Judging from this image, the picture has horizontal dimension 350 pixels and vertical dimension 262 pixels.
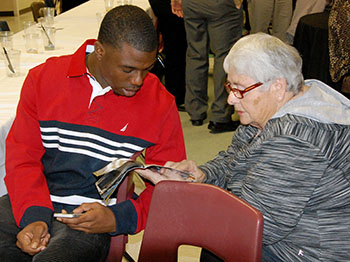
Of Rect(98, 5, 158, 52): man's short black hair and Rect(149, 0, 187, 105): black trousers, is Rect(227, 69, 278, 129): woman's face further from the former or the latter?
Rect(149, 0, 187, 105): black trousers

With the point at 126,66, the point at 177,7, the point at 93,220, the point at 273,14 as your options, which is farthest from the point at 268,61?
the point at 273,14

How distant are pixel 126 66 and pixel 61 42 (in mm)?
1802

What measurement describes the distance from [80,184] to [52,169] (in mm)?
125

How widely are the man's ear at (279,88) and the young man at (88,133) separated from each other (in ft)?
1.32

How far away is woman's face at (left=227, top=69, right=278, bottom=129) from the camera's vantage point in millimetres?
1623

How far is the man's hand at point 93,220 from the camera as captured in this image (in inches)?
65.2

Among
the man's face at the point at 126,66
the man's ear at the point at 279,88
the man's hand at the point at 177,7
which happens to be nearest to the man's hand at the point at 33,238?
the man's face at the point at 126,66

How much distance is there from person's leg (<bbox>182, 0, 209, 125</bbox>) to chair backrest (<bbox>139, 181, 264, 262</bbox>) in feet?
9.18

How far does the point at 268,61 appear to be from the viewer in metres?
1.58

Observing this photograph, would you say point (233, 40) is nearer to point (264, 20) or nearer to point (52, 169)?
point (264, 20)

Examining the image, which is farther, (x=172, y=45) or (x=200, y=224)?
(x=172, y=45)

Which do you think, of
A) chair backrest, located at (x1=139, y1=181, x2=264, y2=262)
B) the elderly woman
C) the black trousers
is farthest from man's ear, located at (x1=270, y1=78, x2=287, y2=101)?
the black trousers

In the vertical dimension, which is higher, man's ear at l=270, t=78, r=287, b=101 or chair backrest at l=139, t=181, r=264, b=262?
man's ear at l=270, t=78, r=287, b=101

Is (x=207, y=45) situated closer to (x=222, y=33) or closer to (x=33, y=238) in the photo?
(x=222, y=33)
